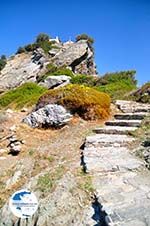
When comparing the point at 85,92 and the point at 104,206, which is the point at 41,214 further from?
the point at 85,92

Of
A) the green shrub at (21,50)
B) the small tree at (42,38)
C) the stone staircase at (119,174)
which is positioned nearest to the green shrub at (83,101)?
the stone staircase at (119,174)

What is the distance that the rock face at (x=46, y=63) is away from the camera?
102 ft

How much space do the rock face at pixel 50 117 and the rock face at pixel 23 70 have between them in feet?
61.7

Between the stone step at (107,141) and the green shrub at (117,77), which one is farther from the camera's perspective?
the green shrub at (117,77)

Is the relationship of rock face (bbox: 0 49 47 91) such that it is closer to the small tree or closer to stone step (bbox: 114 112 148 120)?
the small tree

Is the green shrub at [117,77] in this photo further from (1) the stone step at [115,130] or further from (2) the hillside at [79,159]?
(1) the stone step at [115,130]

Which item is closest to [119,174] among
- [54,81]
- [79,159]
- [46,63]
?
[79,159]

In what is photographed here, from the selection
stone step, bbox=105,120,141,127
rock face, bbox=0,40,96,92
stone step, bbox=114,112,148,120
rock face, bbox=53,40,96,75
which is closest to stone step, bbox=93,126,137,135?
stone step, bbox=105,120,141,127

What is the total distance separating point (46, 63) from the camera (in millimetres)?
32188

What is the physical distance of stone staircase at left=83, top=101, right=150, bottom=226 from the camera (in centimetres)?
482

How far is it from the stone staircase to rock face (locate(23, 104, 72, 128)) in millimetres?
1412

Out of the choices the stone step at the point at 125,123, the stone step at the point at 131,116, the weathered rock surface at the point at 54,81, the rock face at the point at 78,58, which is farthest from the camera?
the rock face at the point at 78,58

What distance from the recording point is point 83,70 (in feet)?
108

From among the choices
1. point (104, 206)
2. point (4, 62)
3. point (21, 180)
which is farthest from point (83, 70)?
point (104, 206)
